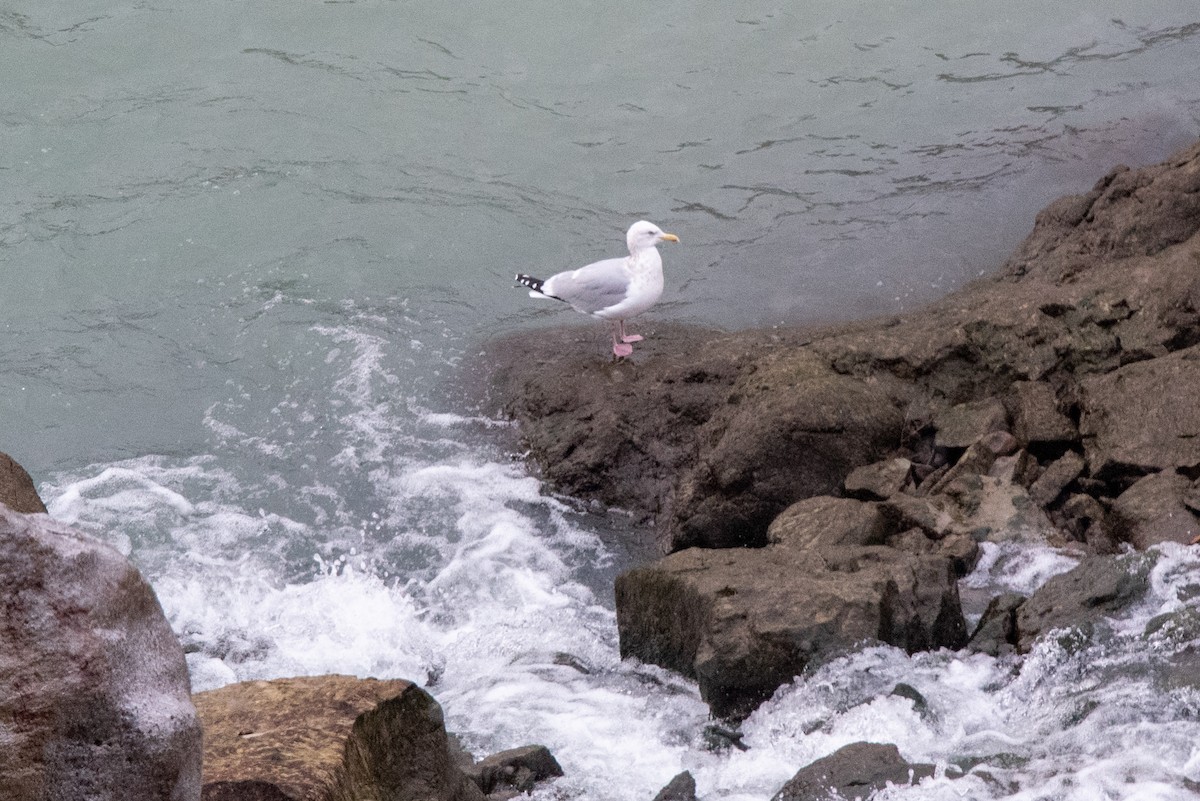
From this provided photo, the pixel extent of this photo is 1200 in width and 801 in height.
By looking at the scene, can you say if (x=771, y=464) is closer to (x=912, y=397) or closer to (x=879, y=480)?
(x=879, y=480)

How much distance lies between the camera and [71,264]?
380 inches

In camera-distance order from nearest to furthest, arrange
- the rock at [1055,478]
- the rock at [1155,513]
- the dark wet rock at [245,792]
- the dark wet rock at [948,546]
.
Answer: the dark wet rock at [245,792]
the rock at [1155,513]
the dark wet rock at [948,546]
the rock at [1055,478]

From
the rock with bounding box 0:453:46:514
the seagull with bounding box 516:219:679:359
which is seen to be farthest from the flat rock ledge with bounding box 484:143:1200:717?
the rock with bounding box 0:453:46:514

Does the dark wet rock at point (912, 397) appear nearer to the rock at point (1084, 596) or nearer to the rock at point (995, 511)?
the rock at point (995, 511)

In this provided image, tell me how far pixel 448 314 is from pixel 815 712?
500 centimetres

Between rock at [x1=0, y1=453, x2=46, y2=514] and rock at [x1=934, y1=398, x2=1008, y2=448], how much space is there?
410cm

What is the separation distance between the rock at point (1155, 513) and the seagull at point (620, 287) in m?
3.27

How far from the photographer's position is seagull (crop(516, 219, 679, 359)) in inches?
318

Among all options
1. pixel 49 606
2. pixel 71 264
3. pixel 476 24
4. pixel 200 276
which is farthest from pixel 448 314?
pixel 49 606

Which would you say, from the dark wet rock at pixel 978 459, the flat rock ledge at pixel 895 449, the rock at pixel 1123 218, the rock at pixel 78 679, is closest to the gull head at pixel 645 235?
the flat rock ledge at pixel 895 449

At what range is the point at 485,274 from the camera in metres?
9.47

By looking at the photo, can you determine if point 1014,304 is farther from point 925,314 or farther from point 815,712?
point 815,712

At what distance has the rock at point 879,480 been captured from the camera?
6172 mm

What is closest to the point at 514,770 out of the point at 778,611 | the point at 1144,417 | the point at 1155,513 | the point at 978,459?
the point at 778,611
